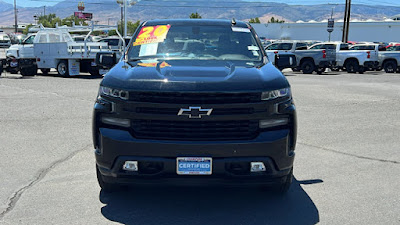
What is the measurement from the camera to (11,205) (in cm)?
509

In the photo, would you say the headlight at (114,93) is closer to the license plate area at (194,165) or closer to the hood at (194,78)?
the hood at (194,78)

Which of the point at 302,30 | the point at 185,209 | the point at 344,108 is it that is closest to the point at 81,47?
the point at 344,108

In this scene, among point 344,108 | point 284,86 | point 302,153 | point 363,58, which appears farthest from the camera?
point 363,58

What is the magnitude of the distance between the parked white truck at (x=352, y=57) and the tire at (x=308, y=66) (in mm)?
1384

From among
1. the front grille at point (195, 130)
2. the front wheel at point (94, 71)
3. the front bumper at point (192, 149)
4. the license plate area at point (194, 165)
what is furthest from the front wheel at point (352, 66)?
the license plate area at point (194, 165)

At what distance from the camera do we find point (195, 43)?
20.0ft

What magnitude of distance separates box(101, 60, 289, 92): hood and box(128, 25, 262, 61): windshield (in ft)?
2.12

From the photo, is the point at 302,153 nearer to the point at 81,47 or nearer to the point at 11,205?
the point at 11,205

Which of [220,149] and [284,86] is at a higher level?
[284,86]

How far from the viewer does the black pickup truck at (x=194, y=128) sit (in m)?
4.50

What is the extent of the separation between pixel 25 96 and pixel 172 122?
36.8ft

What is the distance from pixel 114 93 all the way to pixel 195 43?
172 centimetres

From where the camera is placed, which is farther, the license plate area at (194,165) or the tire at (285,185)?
the tire at (285,185)

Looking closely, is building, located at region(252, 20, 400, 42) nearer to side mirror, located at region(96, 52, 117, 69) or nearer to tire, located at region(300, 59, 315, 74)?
tire, located at region(300, 59, 315, 74)
